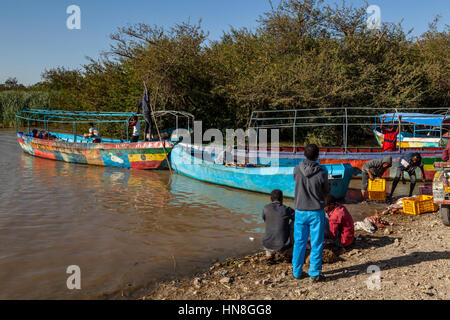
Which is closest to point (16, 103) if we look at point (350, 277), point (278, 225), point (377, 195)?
point (377, 195)

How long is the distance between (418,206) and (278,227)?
4.24 m

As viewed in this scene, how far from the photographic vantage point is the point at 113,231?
7410 mm

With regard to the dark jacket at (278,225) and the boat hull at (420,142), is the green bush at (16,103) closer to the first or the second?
the boat hull at (420,142)

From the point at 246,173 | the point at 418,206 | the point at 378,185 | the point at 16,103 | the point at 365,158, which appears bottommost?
the point at 418,206

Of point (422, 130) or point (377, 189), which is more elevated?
point (422, 130)

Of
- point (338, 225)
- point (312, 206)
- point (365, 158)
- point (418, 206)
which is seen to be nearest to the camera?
point (312, 206)

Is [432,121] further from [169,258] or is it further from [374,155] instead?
[169,258]

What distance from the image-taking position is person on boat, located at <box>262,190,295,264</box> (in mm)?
5461

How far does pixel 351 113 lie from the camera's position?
19188 millimetres

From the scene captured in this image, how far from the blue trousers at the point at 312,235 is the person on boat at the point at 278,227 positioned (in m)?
0.69

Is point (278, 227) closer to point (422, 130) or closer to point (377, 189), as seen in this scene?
point (377, 189)

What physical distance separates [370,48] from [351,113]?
364 cm

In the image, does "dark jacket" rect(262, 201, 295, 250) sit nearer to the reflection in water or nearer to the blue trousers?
the blue trousers
